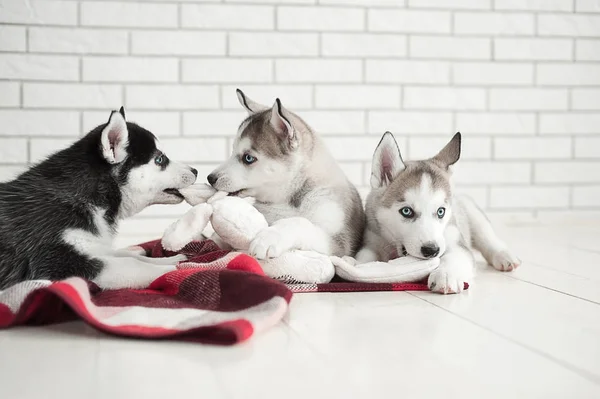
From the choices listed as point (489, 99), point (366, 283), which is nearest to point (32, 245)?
point (366, 283)

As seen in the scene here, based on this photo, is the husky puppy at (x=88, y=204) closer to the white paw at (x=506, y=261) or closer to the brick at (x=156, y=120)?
the white paw at (x=506, y=261)

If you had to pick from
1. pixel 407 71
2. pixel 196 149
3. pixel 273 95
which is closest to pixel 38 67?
pixel 196 149

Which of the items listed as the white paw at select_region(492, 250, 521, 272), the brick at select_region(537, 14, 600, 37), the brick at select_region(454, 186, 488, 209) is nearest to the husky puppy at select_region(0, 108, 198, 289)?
the white paw at select_region(492, 250, 521, 272)

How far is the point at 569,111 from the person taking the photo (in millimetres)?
4531

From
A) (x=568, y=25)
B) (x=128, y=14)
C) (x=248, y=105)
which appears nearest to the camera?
(x=248, y=105)

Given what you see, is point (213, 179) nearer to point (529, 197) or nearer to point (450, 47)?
point (450, 47)

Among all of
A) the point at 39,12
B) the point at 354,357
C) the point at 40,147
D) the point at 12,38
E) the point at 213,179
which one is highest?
the point at 39,12

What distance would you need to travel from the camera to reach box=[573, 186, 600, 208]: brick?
4.56 metres

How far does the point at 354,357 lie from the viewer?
1509mm

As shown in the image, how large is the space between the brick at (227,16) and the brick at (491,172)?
1443mm

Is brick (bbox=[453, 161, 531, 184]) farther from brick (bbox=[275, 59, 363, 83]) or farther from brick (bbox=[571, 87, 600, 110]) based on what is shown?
brick (bbox=[275, 59, 363, 83])

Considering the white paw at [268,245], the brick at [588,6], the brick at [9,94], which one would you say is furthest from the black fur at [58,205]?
the brick at [588,6]

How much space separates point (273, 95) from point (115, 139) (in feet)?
6.23

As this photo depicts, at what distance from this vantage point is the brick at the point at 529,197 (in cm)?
445
